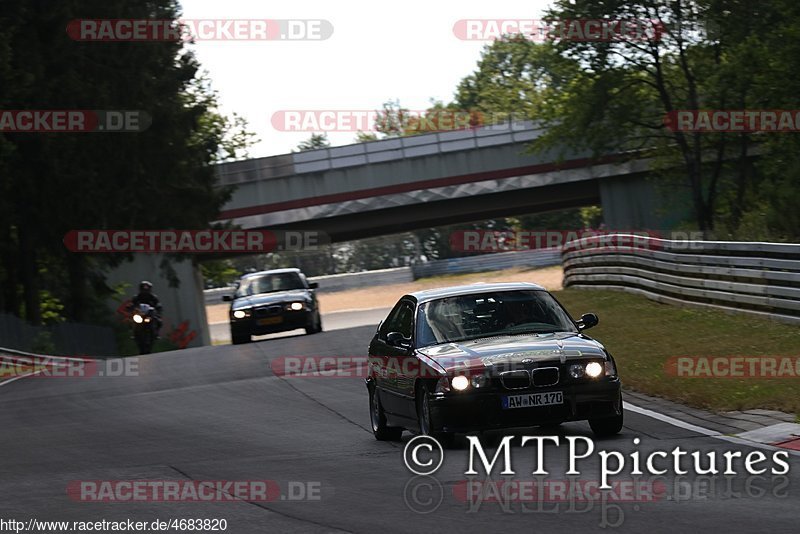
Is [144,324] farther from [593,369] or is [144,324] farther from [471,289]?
[593,369]

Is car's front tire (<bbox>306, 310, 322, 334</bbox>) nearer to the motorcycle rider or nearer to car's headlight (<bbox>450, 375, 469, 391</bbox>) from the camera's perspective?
the motorcycle rider

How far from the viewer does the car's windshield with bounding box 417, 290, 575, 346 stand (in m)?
11.7

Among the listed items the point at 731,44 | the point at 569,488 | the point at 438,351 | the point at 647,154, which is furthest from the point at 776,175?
the point at 569,488

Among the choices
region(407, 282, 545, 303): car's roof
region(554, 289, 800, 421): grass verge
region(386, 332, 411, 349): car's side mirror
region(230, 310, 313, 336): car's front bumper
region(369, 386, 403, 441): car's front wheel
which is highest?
region(407, 282, 545, 303): car's roof

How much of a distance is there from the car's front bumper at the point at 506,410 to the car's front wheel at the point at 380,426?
1674 millimetres

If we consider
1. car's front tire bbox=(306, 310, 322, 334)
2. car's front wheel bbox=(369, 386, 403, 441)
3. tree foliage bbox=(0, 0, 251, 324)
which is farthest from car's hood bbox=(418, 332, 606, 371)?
tree foliage bbox=(0, 0, 251, 324)

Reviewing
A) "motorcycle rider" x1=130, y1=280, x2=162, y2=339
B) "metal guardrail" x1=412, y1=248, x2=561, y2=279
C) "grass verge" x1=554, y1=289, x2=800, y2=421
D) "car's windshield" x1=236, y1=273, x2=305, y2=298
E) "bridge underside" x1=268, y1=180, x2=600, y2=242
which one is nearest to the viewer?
"grass verge" x1=554, y1=289, x2=800, y2=421

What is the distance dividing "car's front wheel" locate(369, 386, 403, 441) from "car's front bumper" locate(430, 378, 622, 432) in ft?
5.49

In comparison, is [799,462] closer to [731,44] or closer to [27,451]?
[27,451]

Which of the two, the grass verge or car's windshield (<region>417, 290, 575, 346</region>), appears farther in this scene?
the grass verge

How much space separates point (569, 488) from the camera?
8422 millimetres

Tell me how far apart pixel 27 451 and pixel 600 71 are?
38370 mm

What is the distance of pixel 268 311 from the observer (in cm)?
3008

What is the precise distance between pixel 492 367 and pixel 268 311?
1980 cm
